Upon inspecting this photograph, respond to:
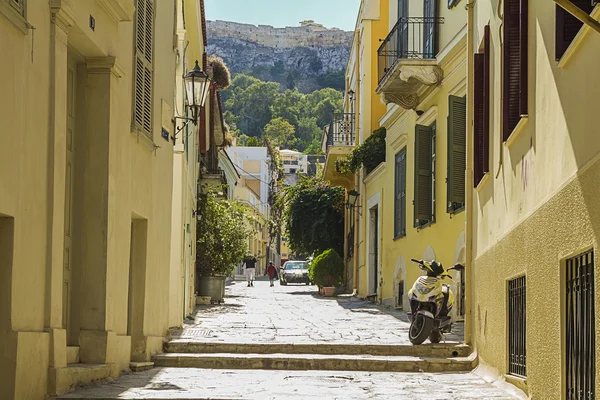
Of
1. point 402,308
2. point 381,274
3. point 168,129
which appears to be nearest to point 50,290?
point 168,129

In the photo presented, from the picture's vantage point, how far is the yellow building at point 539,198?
645 cm

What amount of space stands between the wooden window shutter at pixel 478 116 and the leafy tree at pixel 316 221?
2261 cm

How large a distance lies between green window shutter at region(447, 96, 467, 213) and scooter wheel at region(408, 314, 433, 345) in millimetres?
3106

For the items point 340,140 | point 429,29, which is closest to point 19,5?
point 429,29

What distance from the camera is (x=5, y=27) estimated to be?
7.36 m

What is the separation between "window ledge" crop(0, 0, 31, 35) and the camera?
726cm

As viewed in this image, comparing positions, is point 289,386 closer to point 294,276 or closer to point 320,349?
point 320,349

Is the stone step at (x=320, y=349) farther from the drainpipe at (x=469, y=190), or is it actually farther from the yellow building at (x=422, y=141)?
the yellow building at (x=422, y=141)

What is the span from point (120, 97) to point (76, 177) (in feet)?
3.80

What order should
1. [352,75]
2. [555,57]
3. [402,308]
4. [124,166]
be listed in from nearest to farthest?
1. [555,57]
2. [124,166]
3. [402,308]
4. [352,75]

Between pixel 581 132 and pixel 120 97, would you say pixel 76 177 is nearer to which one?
pixel 120 97

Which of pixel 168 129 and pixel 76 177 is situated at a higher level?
pixel 168 129

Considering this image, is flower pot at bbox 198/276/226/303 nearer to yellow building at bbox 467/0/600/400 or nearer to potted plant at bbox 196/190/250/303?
Answer: potted plant at bbox 196/190/250/303

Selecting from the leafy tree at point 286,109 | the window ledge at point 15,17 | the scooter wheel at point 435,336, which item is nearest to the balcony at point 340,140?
the scooter wheel at point 435,336
